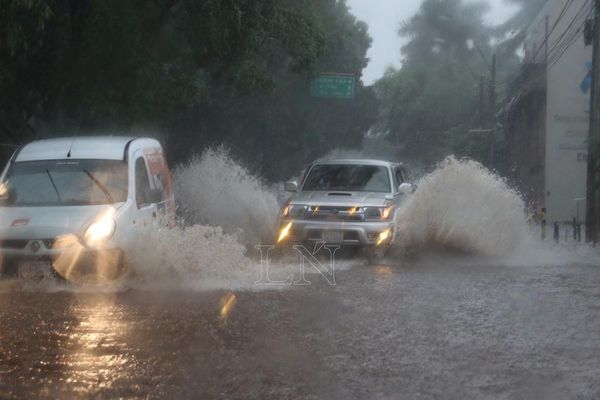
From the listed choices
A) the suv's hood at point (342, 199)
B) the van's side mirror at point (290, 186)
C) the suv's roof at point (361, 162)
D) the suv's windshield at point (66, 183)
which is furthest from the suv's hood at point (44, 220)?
the suv's roof at point (361, 162)

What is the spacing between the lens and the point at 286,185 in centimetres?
1536

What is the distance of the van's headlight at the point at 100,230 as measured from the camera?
10.8 meters

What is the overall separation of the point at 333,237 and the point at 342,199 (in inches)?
29.8

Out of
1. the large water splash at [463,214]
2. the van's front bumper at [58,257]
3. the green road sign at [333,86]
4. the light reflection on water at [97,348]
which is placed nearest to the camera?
the light reflection on water at [97,348]

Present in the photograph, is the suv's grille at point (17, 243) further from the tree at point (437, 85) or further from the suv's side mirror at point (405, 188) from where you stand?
the tree at point (437, 85)

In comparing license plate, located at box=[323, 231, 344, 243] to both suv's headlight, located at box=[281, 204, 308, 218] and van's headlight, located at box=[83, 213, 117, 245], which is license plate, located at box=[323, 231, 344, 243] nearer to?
suv's headlight, located at box=[281, 204, 308, 218]

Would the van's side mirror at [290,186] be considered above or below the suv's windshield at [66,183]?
below

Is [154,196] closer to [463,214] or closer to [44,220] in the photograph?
[44,220]

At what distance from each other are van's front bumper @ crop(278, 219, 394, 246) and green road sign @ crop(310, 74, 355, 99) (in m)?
15.0

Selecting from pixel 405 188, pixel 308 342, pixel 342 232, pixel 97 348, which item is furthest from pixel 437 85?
pixel 97 348

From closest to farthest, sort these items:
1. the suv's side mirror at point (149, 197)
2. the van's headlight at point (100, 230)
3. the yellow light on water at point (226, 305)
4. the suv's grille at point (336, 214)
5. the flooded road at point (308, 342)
A: the flooded road at point (308, 342)
the yellow light on water at point (226, 305)
the van's headlight at point (100, 230)
the suv's side mirror at point (149, 197)
the suv's grille at point (336, 214)

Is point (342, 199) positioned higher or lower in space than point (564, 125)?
lower

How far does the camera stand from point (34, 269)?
35.2ft

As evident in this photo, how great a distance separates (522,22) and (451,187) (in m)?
51.0
